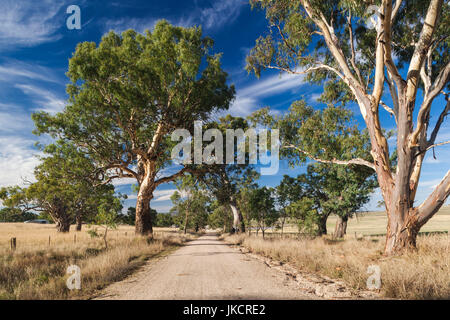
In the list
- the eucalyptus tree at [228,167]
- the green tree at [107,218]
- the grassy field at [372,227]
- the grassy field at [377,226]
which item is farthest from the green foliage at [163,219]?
the green tree at [107,218]

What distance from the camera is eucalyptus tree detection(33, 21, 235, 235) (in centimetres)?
1462

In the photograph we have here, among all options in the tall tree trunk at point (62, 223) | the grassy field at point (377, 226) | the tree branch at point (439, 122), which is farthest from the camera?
the grassy field at point (377, 226)

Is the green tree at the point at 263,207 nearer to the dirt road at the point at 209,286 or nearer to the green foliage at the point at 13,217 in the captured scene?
the dirt road at the point at 209,286

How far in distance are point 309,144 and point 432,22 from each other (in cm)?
865

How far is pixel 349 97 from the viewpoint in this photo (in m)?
14.7

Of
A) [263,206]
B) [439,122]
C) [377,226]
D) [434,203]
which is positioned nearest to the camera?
[434,203]

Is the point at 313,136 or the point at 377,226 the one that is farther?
the point at 377,226

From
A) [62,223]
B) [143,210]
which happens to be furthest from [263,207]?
[62,223]

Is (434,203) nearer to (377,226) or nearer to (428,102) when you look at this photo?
(428,102)

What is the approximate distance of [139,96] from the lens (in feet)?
51.2

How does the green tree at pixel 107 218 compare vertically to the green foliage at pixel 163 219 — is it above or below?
above

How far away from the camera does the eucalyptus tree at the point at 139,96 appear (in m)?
14.6
